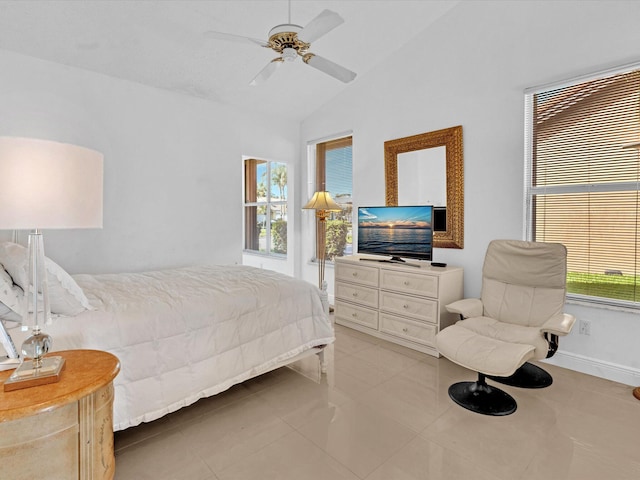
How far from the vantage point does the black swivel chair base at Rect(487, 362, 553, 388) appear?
2.69 m

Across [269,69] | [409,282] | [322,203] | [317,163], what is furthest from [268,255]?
[269,69]

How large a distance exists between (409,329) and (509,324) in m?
Answer: 0.94

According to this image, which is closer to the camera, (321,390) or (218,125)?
(321,390)

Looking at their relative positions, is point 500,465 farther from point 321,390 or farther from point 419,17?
point 419,17

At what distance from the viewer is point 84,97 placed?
3455 millimetres

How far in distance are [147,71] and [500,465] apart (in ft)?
14.3

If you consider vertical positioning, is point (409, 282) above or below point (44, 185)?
below

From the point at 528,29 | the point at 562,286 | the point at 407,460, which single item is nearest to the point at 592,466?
the point at 407,460

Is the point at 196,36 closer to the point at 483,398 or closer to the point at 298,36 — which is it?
the point at 298,36

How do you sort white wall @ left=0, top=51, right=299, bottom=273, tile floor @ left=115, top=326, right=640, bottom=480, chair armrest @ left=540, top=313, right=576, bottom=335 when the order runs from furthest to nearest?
white wall @ left=0, top=51, right=299, bottom=273, chair armrest @ left=540, top=313, right=576, bottom=335, tile floor @ left=115, top=326, right=640, bottom=480

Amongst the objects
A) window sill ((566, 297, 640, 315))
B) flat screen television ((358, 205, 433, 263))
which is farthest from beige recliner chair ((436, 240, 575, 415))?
flat screen television ((358, 205, 433, 263))

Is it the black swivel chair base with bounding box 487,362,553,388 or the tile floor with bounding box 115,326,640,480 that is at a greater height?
the black swivel chair base with bounding box 487,362,553,388

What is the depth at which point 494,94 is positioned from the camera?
3.32 meters

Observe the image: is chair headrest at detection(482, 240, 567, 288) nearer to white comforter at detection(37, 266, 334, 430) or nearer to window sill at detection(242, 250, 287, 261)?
white comforter at detection(37, 266, 334, 430)
